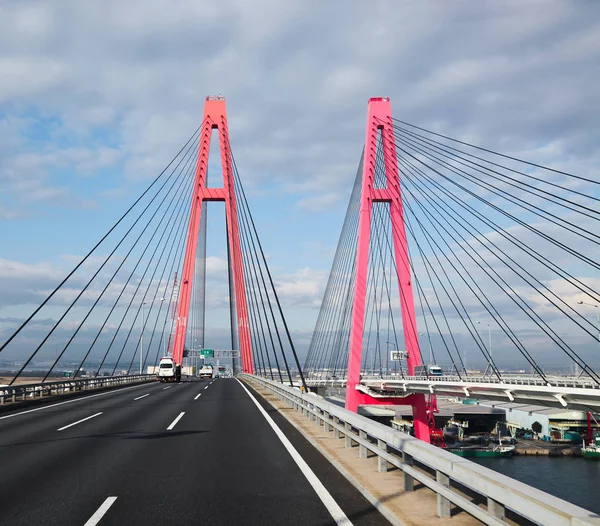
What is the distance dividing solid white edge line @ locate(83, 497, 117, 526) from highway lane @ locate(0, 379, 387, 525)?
0.07ft

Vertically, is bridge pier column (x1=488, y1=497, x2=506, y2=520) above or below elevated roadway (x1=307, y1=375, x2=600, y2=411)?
below

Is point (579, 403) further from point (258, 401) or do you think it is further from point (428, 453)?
point (428, 453)

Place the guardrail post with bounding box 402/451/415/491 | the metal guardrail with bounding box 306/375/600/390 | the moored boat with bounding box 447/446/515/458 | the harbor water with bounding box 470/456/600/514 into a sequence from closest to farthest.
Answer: the guardrail post with bounding box 402/451/415/491, the harbor water with bounding box 470/456/600/514, the metal guardrail with bounding box 306/375/600/390, the moored boat with bounding box 447/446/515/458

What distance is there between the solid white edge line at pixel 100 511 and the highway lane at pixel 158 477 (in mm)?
21

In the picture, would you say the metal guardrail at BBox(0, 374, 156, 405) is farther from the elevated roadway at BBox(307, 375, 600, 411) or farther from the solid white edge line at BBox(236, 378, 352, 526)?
the elevated roadway at BBox(307, 375, 600, 411)

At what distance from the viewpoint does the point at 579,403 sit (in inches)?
864

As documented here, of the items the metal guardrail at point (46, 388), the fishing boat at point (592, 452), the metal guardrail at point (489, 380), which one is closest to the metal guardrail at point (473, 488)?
the metal guardrail at point (46, 388)

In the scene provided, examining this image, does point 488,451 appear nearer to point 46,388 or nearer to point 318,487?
point 46,388

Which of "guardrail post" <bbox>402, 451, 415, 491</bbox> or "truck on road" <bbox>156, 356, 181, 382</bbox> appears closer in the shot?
"guardrail post" <bbox>402, 451, 415, 491</bbox>

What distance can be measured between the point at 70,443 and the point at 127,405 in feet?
32.5

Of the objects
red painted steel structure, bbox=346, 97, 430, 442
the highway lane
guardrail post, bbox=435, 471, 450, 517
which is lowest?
the highway lane

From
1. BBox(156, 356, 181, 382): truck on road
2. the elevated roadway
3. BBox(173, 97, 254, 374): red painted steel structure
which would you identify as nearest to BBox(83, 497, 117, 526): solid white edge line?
the elevated roadway

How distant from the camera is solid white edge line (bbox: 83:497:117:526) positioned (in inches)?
226

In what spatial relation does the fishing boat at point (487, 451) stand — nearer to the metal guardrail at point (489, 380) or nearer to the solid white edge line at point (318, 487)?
the metal guardrail at point (489, 380)
